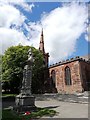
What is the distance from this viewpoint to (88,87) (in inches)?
1496

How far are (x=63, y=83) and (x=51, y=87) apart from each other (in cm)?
504

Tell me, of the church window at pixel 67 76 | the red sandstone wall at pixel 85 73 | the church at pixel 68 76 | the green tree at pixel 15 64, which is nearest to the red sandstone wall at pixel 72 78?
the church at pixel 68 76

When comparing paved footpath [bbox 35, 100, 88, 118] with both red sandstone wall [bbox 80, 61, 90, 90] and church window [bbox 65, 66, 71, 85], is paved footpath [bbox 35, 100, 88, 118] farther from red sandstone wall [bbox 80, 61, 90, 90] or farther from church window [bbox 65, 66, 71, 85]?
church window [bbox 65, 66, 71, 85]

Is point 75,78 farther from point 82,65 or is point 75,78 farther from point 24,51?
point 24,51

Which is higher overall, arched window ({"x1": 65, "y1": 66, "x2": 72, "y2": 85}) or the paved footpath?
arched window ({"x1": 65, "y1": 66, "x2": 72, "y2": 85})

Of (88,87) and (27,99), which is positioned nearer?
(27,99)

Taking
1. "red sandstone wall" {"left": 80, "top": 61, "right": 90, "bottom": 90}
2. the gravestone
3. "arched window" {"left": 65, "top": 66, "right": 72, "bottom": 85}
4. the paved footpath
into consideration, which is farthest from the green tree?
the paved footpath

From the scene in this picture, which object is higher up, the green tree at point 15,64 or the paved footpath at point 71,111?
the green tree at point 15,64

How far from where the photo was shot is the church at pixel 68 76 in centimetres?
3791

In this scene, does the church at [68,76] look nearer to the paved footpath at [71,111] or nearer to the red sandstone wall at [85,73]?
the red sandstone wall at [85,73]

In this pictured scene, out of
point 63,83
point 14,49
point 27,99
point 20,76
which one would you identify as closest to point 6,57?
point 14,49

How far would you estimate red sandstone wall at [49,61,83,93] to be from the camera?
3768cm

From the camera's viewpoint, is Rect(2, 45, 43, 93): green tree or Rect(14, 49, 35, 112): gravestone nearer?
Rect(14, 49, 35, 112): gravestone

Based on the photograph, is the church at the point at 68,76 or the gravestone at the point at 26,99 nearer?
the gravestone at the point at 26,99
